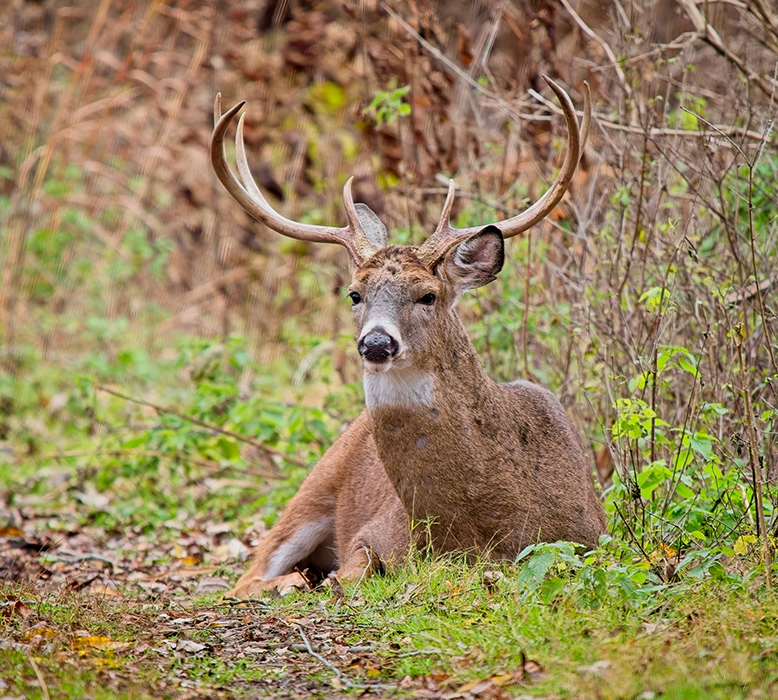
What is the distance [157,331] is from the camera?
34.0 ft

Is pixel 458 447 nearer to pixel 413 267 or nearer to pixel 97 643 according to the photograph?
pixel 413 267

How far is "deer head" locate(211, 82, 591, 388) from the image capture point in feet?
14.9

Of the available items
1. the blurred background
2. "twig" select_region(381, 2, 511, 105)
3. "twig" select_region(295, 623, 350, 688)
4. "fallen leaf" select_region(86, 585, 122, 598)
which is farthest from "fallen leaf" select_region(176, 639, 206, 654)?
"twig" select_region(381, 2, 511, 105)

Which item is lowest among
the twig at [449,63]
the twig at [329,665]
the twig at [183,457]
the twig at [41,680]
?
the twig at [183,457]

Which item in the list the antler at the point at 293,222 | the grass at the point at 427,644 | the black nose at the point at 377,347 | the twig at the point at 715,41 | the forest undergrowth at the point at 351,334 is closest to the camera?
the grass at the point at 427,644

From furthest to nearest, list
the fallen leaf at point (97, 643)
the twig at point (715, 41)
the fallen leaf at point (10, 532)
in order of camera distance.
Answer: the fallen leaf at point (10, 532), the twig at point (715, 41), the fallen leaf at point (97, 643)

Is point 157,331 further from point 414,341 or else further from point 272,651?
point 272,651

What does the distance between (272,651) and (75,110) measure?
7.78 meters

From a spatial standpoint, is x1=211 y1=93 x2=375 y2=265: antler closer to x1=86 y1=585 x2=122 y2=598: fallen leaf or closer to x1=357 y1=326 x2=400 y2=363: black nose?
x1=357 y1=326 x2=400 y2=363: black nose

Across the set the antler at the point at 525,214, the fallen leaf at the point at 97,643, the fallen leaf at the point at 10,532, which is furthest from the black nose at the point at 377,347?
the fallen leaf at the point at 10,532

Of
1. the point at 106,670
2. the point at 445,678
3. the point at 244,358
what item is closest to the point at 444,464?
the point at 445,678

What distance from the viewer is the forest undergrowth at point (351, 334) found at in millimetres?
3742

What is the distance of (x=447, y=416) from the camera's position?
469 centimetres

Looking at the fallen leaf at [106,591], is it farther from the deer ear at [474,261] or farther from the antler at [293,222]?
the deer ear at [474,261]
